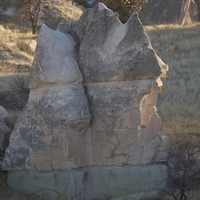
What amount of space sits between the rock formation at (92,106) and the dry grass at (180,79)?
9.38 ft

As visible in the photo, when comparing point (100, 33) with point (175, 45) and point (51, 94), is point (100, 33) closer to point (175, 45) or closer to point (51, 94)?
point (51, 94)

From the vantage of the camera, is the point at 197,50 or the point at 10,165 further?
the point at 197,50

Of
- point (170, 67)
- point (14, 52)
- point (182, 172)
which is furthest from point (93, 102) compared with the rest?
point (170, 67)

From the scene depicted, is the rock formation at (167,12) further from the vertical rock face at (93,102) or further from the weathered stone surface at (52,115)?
the weathered stone surface at (52,115)

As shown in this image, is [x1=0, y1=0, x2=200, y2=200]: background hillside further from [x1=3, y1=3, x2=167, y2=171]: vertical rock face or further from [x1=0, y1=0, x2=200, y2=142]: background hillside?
[x1=3, y1=3, x2=167, y2=171]: vertical rock face

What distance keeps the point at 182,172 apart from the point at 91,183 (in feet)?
5.66

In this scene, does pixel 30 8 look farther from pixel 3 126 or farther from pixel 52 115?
pixel 52 115

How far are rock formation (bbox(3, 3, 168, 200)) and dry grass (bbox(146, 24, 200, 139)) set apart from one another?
9.38ft


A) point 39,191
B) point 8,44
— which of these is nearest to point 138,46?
point 39,191

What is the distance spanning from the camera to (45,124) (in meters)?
8.64

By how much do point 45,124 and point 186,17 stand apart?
115 ft

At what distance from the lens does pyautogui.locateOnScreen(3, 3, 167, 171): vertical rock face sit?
857 centimetres

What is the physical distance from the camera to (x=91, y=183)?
887 centimetres

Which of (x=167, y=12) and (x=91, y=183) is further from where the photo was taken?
(x=167, y=12)
